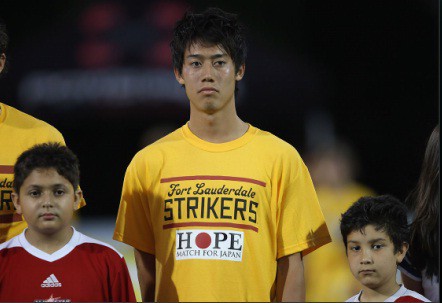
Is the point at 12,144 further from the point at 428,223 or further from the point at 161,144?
the point at 428,223

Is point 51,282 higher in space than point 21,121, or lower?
lower

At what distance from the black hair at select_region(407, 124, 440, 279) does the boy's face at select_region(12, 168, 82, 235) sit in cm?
146

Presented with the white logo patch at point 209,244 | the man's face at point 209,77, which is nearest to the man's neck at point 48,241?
the white logo patch at point 209,244

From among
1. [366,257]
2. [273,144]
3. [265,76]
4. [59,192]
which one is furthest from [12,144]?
[366,257]

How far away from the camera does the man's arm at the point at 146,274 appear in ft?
10.1

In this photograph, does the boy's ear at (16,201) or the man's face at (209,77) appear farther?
the man's face at (209,77)

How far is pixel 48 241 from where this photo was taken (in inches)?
114

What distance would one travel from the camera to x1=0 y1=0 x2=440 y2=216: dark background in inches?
152

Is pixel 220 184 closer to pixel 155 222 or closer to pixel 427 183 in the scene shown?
pixel 155 222

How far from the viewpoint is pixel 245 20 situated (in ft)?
12.6

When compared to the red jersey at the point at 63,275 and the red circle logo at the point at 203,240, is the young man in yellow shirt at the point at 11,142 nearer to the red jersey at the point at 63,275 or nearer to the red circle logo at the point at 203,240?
the red jersey at the point at 63,275

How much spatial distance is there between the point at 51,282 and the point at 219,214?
709 mm

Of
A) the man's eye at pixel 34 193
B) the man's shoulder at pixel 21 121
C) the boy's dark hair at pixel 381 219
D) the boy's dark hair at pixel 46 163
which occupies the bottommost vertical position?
the boy's dark hair at pixel 381 219

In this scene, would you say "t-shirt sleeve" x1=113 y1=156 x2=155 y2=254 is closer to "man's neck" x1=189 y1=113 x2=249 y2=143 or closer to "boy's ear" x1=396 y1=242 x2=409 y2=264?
"man's neck" x1=189 y1=113 x2=249 y2=143
